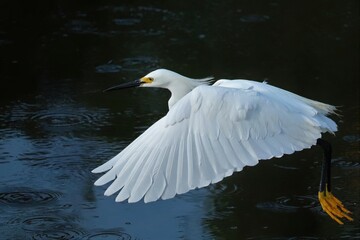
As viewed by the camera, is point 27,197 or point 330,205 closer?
point 330,205

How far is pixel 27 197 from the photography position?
5535 millimetres

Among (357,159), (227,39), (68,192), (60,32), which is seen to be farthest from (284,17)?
(68,192)

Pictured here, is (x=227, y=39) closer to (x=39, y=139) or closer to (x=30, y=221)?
(x=39, y=139)

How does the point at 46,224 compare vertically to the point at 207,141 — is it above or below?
below

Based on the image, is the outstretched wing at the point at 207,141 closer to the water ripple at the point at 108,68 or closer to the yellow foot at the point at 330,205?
the yellow foot at the point at 330,205

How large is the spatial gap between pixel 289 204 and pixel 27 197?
1.57m

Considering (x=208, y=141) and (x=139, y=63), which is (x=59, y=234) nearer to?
(x=208, y=141)

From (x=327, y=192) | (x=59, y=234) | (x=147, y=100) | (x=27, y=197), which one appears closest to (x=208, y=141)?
(x=327, y=192)

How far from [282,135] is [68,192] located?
1.75 metres

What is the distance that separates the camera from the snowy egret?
398 centimetres

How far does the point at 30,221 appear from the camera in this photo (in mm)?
5281

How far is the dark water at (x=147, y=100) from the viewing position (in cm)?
536

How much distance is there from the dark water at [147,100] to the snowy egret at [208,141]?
106 cm

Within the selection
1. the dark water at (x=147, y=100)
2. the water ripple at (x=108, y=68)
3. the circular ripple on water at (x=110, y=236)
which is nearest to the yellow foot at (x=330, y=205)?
the dark water at (x=147, y=100)
